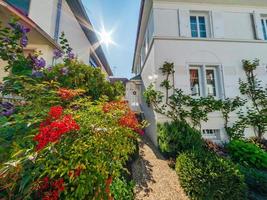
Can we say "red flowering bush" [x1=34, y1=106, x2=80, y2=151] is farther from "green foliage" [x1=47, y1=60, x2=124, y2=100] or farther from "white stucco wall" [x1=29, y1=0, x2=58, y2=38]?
"white stucco wall" [x1=29, y1=0, x2=58, y2=38]

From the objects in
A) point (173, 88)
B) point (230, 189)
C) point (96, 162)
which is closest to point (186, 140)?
point (230, 189)

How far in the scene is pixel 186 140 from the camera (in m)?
4.87

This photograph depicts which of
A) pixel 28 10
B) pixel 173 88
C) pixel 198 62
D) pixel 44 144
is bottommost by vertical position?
pixel 44 144

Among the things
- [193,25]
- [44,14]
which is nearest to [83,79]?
[44,14]

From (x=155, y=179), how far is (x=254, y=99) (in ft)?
19.1

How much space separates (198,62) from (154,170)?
503cm

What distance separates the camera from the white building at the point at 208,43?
22.0 ft

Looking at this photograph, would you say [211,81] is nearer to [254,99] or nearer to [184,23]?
[254,99]

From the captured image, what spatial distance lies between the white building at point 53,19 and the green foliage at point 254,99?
625 cm

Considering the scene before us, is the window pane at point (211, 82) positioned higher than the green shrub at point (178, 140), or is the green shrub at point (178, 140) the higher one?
the window pane at point (211, 82)

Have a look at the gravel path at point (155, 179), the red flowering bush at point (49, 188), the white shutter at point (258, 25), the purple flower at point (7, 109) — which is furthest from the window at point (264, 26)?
the purple flower at point (7, 109)

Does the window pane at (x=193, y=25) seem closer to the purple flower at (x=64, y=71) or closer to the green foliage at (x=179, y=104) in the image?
the green foliage at (x=179, y=104)

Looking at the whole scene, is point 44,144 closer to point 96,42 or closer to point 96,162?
point 96,162

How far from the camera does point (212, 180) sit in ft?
10.8
